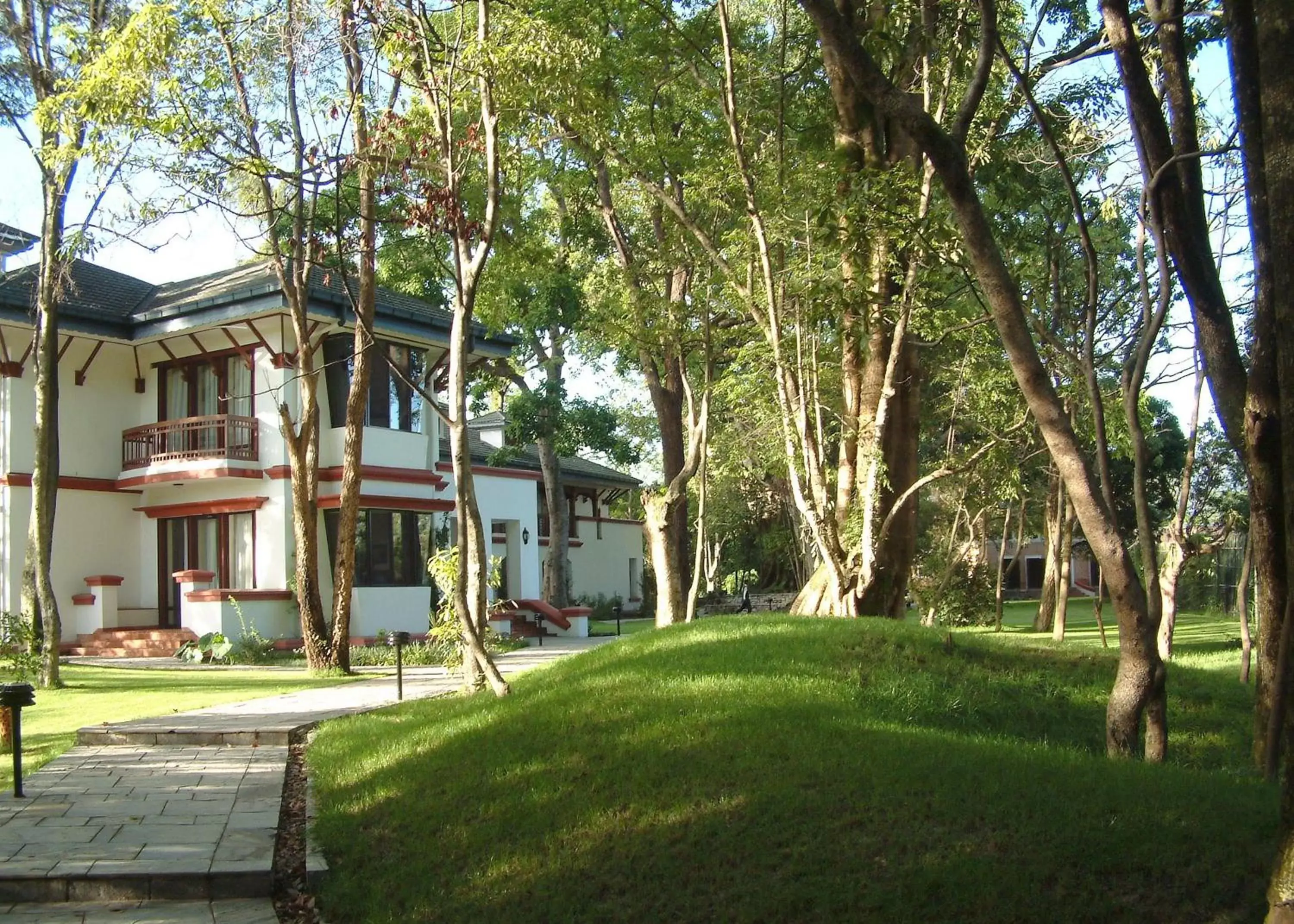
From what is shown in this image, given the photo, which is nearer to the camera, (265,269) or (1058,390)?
(1058,390)

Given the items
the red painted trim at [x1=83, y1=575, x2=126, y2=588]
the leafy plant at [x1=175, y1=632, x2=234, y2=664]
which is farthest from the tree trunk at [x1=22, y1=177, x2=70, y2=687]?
the red painted trim at [x1=83, y1=575, x2=126, y2=588]

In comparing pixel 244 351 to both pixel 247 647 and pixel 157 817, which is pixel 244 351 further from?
pixel 157 817

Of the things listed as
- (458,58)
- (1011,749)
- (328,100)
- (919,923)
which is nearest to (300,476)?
(328,100)

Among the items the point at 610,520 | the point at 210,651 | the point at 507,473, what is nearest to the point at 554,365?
the point at 507,473

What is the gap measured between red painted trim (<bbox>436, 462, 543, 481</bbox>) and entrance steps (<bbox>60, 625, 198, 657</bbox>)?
28.1 feet

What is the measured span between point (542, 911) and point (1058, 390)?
32.5ft

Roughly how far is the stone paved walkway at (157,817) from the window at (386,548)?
9.91m

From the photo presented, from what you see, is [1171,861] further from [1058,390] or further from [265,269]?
[265,269]

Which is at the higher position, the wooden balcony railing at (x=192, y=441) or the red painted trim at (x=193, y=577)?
the wooden balcony railing at (x=192, y=441)

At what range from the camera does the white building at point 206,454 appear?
2153cm

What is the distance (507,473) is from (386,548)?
819 centimetres

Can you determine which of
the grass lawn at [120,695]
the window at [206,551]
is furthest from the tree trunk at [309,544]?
the window at [206,551]

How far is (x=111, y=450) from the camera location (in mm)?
23594

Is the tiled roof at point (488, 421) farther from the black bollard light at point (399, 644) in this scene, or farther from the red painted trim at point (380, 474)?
the black bollard light at point (399, 644)
